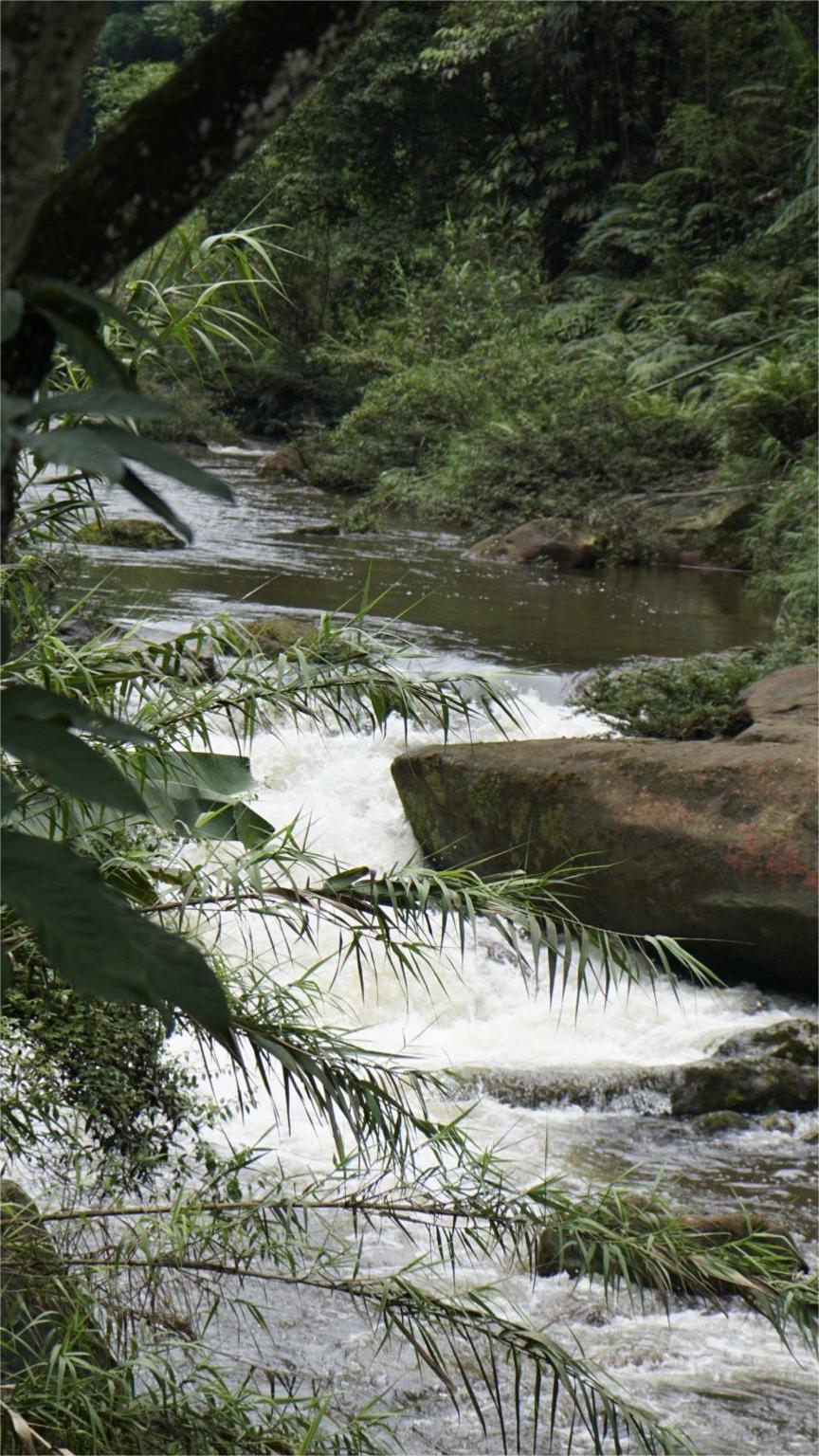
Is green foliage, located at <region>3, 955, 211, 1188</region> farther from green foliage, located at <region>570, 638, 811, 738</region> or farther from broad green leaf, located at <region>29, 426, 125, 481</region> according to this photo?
green foliage, located at <region>570, 638, 811, 738</region>

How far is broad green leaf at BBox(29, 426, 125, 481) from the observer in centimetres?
67

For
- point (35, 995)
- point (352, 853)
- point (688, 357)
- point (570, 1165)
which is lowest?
point (570, 1165)

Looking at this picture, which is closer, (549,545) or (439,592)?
(439,592)

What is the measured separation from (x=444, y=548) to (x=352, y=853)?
7442 millimetres

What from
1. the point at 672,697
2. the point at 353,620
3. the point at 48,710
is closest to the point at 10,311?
the point at 48,710

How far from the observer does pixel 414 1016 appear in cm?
662

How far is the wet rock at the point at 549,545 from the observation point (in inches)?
550

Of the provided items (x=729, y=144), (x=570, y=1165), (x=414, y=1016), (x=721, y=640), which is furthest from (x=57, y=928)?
(x=729, y=144)

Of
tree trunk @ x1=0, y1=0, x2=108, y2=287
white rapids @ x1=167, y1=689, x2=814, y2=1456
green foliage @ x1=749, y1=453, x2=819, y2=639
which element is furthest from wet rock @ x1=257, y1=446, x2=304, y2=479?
tree trunk @ x1=0, y1=0, x2=108, y2=287

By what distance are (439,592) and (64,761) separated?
1173 cm

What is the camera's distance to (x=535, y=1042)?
20.8 ft

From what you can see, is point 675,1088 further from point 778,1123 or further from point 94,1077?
point 94,1077

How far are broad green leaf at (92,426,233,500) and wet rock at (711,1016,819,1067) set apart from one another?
570cm

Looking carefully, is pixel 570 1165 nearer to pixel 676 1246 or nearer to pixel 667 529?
pixel 676 1246
